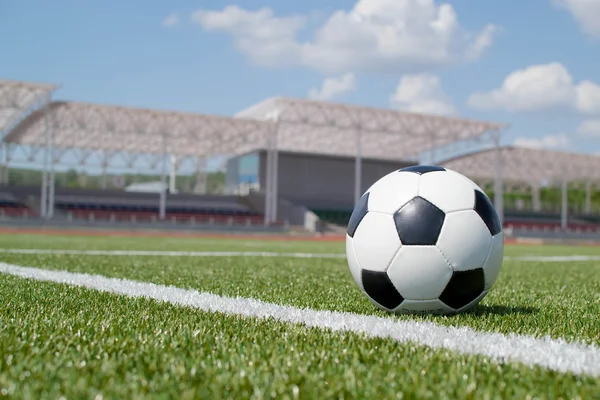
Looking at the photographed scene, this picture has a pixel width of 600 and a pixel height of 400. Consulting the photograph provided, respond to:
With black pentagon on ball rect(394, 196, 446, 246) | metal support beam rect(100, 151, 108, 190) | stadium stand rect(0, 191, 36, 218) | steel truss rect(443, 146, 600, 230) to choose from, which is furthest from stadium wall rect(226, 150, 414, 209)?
black pentagon on ball rect(394, 196, 446, 246)

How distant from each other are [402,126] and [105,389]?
41.5m

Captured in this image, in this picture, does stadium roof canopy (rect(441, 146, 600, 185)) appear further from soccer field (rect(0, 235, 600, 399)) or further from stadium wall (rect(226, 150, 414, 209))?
soccer field (rect(0, 235, 600, 399))

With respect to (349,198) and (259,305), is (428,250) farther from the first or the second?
(349,198)

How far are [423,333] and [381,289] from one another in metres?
0.78

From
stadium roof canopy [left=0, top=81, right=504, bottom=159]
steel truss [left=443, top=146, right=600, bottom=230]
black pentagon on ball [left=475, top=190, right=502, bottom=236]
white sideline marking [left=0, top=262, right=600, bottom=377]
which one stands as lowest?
white sideline marking [left=0, top=262, right=600, bottom=377]

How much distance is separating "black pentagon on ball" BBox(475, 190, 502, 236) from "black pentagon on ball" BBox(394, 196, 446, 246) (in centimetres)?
32

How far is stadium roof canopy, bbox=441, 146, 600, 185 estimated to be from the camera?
58.4 meters

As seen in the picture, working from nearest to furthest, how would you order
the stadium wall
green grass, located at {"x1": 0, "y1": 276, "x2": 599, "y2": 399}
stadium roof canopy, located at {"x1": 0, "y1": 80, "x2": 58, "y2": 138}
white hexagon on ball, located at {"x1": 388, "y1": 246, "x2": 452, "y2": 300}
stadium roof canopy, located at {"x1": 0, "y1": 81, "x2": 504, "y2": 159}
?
1. green grass, located at {"x1": 0, "y1": 276, "x2": 599, "y2": 399}
2. white hexagon on ball, located at {"x1": 388, "y1": 246, "x2": 452, "y2": 300}
3. stadium roof canopy, located at {"x1": 0, "y1": 80, "x2": 58, "y2": 138}
4. stadium roof canopy, located at {"x1": 0, "y1": 81, "x2": 504, "y2": 159}
5. the stadium wall

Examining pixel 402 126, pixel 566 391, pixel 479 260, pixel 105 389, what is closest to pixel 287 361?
pixel 105 389

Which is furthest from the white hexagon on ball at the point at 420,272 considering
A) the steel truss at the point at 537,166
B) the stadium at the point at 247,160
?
the steel truss at the point at 537,166

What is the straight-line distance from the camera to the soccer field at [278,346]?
2131 millimetres

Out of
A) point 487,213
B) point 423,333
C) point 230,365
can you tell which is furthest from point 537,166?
point 230,365

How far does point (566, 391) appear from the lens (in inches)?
84.4

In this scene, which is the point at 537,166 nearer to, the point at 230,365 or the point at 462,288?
the point at 462,288
